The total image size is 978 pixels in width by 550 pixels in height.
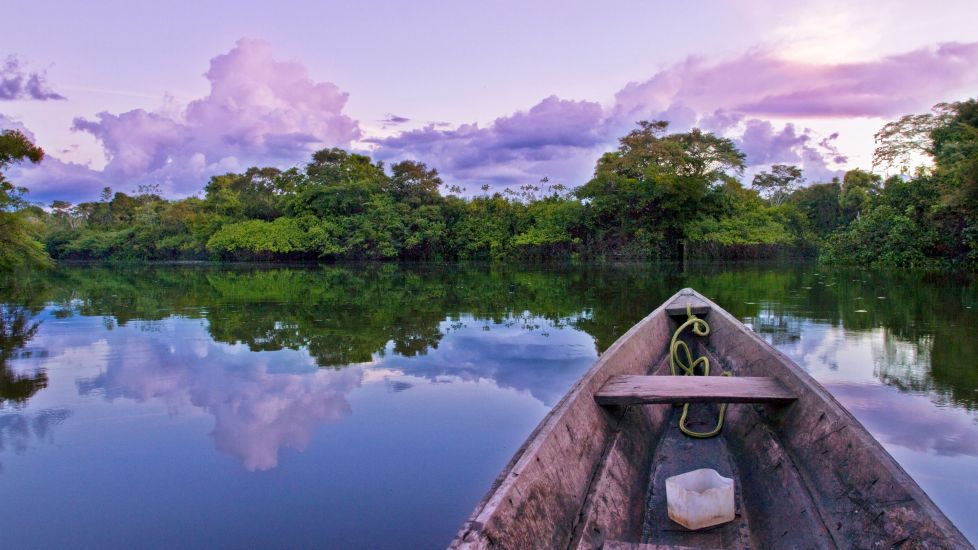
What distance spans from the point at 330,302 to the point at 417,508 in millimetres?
8022

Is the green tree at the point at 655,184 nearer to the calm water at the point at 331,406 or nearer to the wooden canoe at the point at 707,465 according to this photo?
the calm water at the point at 331,406

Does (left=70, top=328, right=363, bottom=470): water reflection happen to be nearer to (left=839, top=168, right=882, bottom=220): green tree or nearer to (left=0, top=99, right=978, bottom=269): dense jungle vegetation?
(left=0, top=99, right=978, bottom=269): dense jungle vegetation

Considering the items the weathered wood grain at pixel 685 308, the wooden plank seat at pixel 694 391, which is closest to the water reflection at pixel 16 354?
the wooden plank seat at pixel 694 391

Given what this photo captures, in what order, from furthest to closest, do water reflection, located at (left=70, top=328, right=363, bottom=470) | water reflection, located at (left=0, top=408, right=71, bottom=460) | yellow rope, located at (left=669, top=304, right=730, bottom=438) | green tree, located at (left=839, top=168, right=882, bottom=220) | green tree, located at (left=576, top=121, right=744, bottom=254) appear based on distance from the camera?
green tree, located at (left=576, top=121, right=744, bottom=254) < green tree, located at (left=839, top=168, right=882, bottom=220) < water reflection, located at (left=70, top=328, right=363, bottom=470) < water reflection, located at (left=0, top=408, right=71, bottom=460) < yellow rope, located at (left=669, top=304, right=730, bottom=438)

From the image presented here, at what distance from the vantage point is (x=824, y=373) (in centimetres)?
467

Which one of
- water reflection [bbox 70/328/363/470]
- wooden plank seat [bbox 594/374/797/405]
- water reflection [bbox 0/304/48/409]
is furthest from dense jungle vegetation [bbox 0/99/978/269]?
wooden plank seat [bbox 594/374/797/405]

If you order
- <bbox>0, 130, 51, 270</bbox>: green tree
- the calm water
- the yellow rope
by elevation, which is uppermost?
<bbox>0, 130, 51, 270</bbox>: green tree

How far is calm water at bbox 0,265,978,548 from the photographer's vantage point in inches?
95.8

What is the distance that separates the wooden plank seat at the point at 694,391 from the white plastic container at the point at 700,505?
441 millimetres

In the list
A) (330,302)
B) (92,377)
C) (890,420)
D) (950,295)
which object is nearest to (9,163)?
(330,302)

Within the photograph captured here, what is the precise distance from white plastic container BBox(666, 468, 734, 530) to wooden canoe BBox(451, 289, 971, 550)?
4 centimetres

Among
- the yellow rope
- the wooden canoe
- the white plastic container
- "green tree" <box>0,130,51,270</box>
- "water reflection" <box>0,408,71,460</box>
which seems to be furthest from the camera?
"green tree" <box>0,130,51,270</box>

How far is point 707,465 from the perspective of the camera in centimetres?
260

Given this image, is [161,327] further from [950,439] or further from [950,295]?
[950,295]
